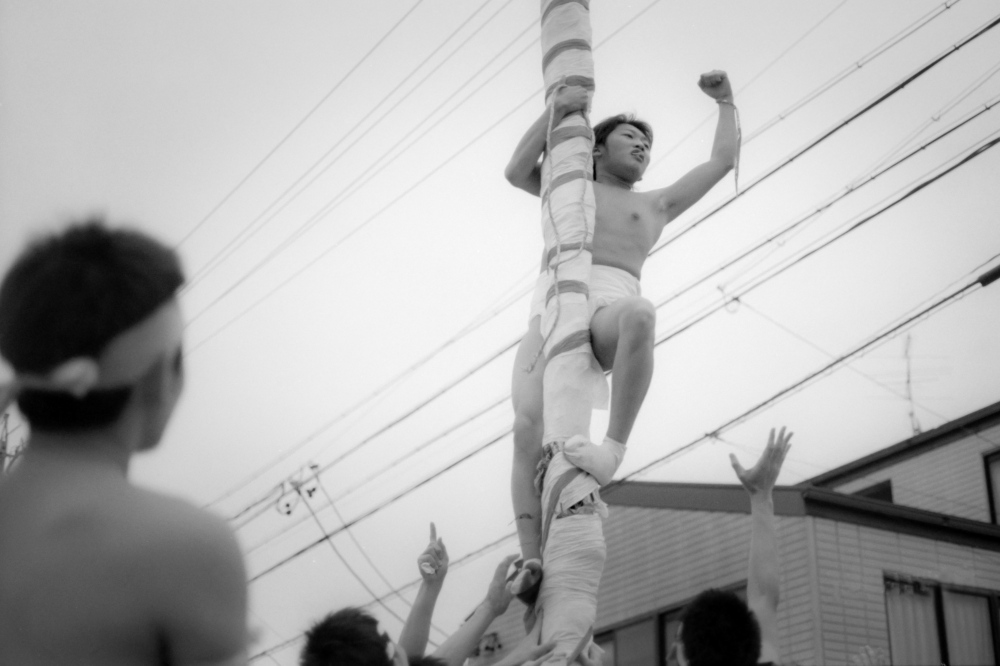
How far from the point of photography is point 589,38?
196 inches

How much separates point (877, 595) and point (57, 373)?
385 inches

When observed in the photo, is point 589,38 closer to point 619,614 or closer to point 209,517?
point 209,517

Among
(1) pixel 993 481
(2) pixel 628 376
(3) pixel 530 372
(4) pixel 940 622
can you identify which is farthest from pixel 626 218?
(1) pixel 993 481

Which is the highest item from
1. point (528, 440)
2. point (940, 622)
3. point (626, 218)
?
point (626, 218)

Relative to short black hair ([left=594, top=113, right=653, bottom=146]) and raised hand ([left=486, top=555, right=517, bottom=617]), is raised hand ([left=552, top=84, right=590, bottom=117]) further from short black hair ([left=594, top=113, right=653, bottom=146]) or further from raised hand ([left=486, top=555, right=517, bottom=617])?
raised hand ([left=486, top=555, right=517, bottom=617])

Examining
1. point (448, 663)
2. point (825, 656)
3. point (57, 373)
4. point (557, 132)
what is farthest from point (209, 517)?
point (825, 656)

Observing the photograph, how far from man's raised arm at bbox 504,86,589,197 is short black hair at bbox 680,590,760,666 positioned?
7.61ft

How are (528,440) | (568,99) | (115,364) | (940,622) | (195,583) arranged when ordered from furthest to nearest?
(940,622), (568,99), (528,440), (115,364), (195,583)

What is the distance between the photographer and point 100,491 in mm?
1438

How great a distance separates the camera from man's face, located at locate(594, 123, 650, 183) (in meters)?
5.32

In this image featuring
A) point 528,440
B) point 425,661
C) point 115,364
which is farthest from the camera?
point 528,440

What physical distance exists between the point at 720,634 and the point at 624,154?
2.79 m

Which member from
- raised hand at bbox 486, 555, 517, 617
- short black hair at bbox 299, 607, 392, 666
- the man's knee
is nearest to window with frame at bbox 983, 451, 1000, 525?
the man's knee

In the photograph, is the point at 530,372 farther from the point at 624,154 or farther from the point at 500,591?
the point at 624,154
